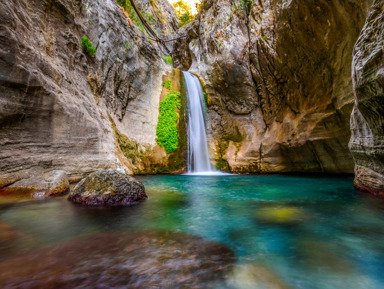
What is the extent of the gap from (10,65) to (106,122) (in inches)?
169

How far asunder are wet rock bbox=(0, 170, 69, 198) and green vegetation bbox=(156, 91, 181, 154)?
23.5 feet

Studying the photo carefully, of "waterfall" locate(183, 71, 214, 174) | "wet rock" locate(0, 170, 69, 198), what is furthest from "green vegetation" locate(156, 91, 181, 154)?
"wet rock" locate(0, 170, 69, 198)

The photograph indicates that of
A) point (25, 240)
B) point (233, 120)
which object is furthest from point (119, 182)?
point (233, 120)

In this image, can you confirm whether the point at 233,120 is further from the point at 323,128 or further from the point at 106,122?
the point at 106,122

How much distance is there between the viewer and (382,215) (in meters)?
3.80

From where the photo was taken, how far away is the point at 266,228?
3279mm

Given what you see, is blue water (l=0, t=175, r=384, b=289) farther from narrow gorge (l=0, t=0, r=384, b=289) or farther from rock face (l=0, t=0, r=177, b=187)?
rock face (l=0, t=0, r=177, b=187)

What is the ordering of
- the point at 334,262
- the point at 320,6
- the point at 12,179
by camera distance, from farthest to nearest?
the point at 320,6
the point at 12,179
the point at 334,262

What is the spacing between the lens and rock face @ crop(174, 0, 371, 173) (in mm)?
7586

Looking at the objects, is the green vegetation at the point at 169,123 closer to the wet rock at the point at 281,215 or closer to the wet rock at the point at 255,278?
the wet rock at the point at 281,215

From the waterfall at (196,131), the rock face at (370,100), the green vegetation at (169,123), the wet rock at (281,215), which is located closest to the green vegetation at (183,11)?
the waterfall at (196,131)

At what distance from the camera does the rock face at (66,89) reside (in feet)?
19.1

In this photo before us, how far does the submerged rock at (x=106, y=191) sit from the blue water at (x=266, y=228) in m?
0.31

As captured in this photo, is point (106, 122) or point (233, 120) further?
point (233, 120)
